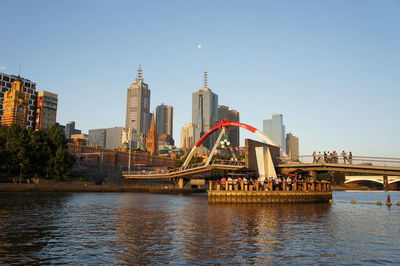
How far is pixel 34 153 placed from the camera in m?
Answer: 87.2

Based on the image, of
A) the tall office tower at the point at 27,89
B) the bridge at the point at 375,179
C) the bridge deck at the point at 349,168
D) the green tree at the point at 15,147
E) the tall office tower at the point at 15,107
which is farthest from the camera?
the tall office tower at the point at 27,89

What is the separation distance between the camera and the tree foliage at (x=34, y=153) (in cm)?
8406

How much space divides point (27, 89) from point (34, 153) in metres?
121

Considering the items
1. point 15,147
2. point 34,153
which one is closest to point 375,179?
point 34,153

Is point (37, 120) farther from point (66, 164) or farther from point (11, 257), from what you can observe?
point (11, 257)

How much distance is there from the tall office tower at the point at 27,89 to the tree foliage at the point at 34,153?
99.2 m

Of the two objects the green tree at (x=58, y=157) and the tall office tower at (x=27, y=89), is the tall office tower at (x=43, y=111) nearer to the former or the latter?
the tall office tower at (x=27, y=89)

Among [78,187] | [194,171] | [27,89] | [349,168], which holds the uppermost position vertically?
[27,89]

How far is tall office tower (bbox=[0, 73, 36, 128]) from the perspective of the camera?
18150 centimetres

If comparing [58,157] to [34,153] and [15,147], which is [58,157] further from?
[15,147]

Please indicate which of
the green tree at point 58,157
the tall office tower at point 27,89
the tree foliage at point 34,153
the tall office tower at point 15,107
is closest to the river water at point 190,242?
the tree foliage at point 34,153

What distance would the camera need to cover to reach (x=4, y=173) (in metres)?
90.2

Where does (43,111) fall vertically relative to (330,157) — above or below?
above

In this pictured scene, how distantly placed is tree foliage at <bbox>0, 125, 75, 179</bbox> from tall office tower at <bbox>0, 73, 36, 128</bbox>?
325 feet
